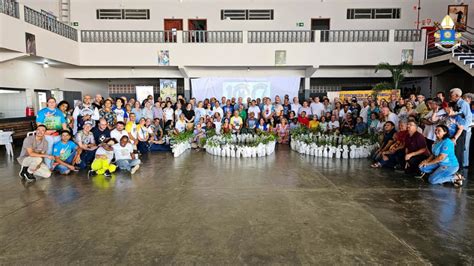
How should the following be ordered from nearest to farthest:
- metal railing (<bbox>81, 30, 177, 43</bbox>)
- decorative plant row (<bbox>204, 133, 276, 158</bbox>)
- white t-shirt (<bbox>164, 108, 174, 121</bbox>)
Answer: decorative plant row (<bbox>204, 133, 276, 158</bbox>) → white t-shirt (<bbox>164, 108, 174, 121</bbox>) → metal railing (<bbox>81, 30, 177, 43</bbox>)

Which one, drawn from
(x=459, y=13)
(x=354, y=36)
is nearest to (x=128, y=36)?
(x=354, y=36)

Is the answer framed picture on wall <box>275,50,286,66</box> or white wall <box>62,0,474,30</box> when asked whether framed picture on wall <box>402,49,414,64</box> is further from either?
framed picture on wall <box>275,50,286,66</box>

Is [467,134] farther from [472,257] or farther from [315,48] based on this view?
[315,48]

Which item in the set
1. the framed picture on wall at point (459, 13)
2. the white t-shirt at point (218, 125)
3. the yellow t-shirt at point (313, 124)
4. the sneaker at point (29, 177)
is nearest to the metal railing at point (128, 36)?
the white t-shirt at point (218, 125)

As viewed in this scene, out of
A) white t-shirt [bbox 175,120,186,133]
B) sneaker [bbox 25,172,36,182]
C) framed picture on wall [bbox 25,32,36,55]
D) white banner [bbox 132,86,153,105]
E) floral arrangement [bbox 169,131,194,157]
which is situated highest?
framed picture on wall [bbox 25,32,36,55]

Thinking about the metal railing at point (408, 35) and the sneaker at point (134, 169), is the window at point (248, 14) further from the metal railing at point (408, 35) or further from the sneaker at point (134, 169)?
the sneaker at point (134, 169)

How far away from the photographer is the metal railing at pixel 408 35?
39.7 ft

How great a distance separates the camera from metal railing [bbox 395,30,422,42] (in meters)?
12.1

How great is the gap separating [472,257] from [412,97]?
5569 mm

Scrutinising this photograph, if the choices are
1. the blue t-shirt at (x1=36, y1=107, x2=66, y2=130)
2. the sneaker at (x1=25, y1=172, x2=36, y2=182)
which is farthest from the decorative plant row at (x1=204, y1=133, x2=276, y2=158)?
the sneaker at (x1=25, y1=172, x2=36, y2=182)

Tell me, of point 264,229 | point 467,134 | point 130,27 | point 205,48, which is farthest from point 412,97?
point 130,27

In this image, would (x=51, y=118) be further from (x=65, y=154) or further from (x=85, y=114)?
(x=85, y=114)

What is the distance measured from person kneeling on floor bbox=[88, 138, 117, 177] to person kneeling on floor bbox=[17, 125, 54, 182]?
750 millimetres

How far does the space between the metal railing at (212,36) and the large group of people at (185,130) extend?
4657 millimetres
